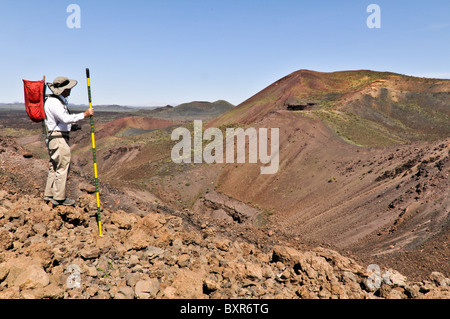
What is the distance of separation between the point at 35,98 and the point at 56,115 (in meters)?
0.44

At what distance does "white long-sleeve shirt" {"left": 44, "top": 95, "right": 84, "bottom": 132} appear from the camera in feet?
17.0

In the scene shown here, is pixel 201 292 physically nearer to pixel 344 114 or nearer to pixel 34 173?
pixel 34 173

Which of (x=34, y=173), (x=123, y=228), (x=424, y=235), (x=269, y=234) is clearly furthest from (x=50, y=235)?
(x=424, y=235)

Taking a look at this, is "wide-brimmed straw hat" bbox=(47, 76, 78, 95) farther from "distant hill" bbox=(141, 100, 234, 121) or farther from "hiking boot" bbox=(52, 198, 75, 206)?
"distant hill" bbox=(141, 100, 234, 121)

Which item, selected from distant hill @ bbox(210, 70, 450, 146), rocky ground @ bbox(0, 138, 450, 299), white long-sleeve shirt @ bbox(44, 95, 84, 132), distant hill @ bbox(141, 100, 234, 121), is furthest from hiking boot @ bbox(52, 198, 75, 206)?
distant hill @ bbox(141, 100, 234, 121)

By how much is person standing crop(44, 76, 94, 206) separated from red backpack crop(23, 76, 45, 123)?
0.09 meters

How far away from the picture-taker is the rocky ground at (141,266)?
153 inches

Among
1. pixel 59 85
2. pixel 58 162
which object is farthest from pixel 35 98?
pixel 58 162

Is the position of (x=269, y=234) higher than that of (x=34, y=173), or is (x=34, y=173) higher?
(x=34, y=173)

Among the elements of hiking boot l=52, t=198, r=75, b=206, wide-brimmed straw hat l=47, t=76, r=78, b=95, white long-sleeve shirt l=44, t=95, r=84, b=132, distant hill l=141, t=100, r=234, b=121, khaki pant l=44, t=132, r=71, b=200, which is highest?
distant hill l=141, t=100, r=234, b=121

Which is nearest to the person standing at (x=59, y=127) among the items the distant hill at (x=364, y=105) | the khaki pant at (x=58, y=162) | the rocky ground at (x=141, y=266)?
the khaki pant at (x=58, y=162)

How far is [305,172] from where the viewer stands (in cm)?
2520

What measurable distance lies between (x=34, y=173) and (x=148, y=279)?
6984mm

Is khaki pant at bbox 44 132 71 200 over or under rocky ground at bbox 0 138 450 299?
over
